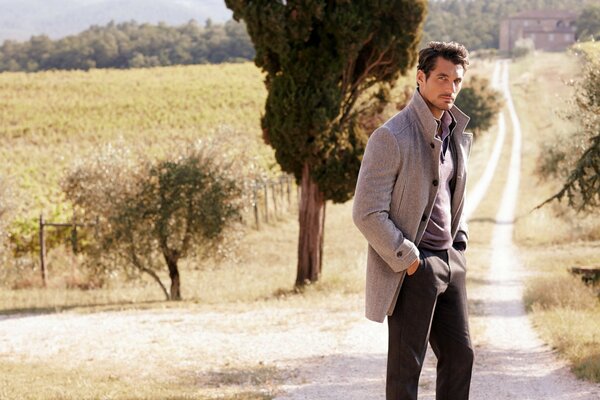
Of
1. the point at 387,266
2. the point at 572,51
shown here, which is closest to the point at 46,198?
the point at 572,51

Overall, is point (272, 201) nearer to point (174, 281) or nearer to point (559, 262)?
point (559, 262)

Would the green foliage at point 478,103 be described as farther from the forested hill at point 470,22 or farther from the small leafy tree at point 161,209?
the forested hill at point 470,22

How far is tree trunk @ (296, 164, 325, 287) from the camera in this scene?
701 inches

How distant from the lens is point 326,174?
669 inches

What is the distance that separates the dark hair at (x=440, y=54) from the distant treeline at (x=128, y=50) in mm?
99334

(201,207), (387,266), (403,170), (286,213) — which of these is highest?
(403,170)

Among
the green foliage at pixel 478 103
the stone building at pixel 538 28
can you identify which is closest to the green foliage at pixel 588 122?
the green foliage at pixel 478 103

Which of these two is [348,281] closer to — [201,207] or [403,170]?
[201,207]

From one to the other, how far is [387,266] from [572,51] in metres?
11.5

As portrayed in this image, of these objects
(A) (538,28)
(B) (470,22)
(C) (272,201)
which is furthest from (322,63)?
(B) (470,22)

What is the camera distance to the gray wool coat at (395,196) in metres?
4.47

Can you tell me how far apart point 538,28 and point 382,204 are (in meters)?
159

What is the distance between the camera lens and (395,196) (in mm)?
4590

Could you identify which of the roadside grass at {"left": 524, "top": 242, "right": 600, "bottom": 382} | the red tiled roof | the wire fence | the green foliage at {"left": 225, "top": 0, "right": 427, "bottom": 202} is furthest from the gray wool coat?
the red tiled roof
